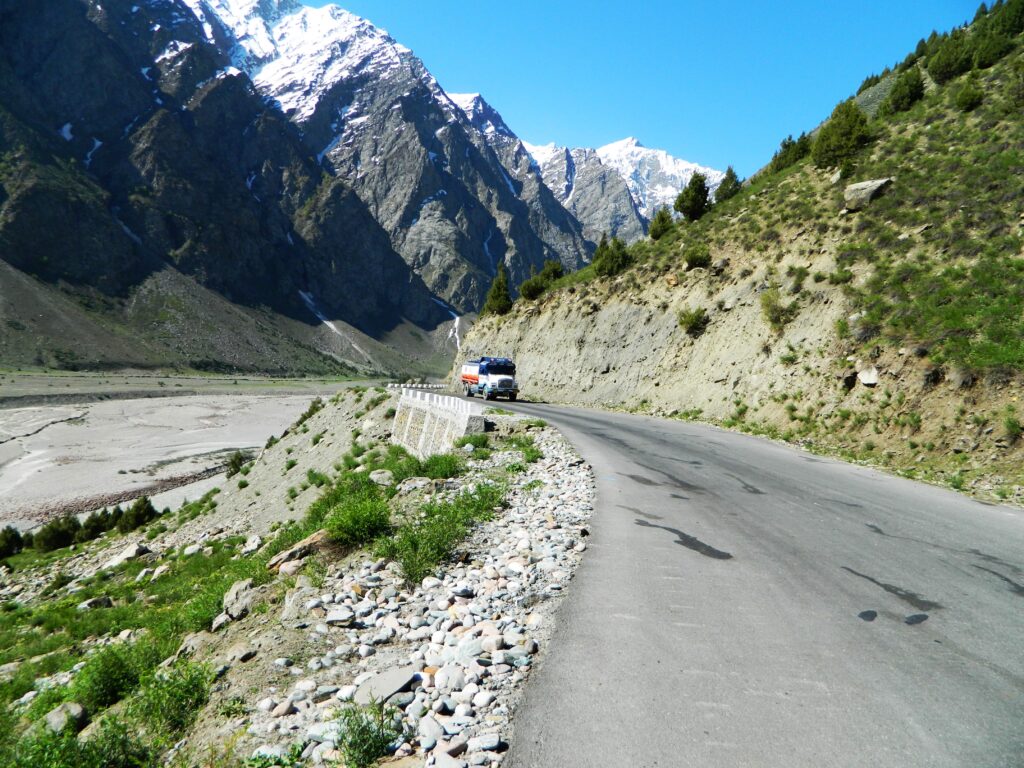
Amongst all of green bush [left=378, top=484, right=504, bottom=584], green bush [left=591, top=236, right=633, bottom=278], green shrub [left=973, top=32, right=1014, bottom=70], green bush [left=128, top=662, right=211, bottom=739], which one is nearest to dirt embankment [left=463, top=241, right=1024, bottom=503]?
green bush [left=591, top=236, right=633, bottom=278]

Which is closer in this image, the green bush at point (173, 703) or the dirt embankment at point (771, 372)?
the green bush at point (173, 703)

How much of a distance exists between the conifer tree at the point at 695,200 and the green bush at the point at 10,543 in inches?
2021

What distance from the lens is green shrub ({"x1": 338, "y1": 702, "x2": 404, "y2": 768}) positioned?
12.2 ft

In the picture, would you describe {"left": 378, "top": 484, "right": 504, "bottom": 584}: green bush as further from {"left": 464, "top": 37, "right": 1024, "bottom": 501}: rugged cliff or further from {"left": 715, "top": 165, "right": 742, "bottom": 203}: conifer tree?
{"left": 715, "top": 165, "right": 742, "bottom": 203}: conifer tree

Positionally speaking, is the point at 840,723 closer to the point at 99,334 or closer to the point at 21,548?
the point at 21,548

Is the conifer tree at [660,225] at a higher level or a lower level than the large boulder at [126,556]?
higher

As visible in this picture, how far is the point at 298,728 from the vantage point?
4.22 metres

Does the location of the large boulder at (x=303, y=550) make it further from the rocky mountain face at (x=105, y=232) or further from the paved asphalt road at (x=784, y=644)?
the rocky mountain face at (x=105, y=232)

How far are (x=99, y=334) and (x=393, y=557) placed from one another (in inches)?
6266

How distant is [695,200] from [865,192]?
55.9 ft

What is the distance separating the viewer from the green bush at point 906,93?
35969 millimetres

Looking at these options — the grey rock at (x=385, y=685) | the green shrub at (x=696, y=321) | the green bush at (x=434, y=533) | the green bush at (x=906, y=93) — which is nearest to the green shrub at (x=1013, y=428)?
the green bush at (x=434, y=533)

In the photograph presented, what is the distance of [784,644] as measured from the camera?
5.08 m

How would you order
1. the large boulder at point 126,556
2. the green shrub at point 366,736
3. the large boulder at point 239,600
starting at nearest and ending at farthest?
the green shrub at point 366,736 < the large boulder at point 239,600 < the large boulder at point 126,556
